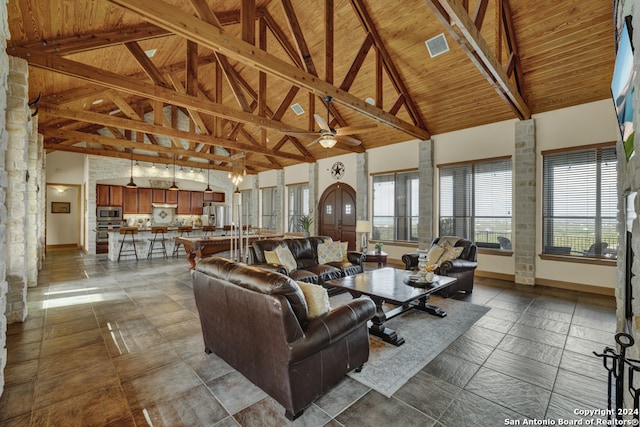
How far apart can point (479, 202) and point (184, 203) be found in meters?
10.9

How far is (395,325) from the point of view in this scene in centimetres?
344

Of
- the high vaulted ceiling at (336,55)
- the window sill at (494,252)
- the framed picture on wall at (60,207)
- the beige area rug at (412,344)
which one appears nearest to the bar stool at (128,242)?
the high vaulted ceiling at (336,55)

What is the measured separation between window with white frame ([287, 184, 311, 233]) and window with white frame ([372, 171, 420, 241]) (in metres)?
3.02

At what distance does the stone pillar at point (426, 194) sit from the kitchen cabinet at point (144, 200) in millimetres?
10008

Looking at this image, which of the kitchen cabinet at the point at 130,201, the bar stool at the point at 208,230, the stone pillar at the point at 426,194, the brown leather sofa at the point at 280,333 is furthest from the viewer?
the kitchen cabinet at the point at 130,201

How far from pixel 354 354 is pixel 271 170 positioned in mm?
10264

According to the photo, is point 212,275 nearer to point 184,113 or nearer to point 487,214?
point 487,214

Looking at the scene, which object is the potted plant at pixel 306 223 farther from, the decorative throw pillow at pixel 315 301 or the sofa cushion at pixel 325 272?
the decorative throw pillow at pixel 315 301

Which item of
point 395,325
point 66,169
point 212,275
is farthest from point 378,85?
point 66,169

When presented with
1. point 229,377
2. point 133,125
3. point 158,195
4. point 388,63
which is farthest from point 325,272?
point 158,195

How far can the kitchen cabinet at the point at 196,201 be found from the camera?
12.1 metres

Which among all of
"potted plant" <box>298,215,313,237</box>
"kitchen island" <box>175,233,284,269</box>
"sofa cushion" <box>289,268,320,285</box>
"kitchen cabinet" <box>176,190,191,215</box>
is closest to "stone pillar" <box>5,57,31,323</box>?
"kitchen island" <box>175,233,284,269</box>

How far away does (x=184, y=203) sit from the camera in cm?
1191

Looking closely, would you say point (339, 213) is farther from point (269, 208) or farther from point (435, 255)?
point (435, 255)
